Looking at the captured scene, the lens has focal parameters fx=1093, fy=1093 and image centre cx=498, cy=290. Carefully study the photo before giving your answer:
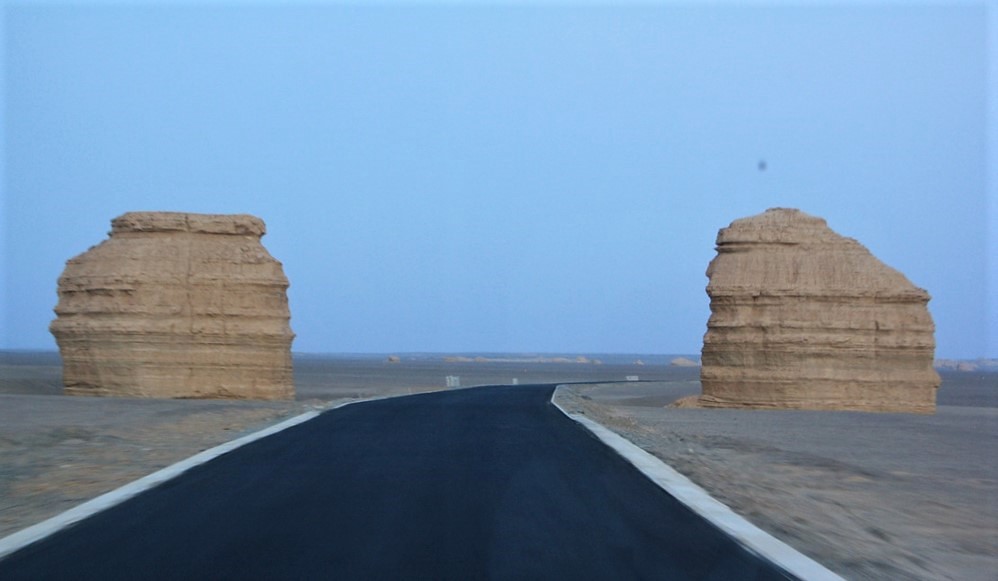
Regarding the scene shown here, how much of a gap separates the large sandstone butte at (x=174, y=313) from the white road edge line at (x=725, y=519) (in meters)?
29.4

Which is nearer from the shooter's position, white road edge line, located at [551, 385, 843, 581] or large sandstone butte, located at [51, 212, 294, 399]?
white road edge line, located at [551, 385, 843, 581]

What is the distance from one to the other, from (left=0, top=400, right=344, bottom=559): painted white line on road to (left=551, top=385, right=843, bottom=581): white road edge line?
19.3 ft

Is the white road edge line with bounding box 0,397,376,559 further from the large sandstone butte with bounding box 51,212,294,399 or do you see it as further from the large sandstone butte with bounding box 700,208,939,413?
the large sandstone butte with bounding box 700,208,939,413

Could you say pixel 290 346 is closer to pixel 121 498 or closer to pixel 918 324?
pixel 918 324

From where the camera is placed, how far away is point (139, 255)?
4462cm

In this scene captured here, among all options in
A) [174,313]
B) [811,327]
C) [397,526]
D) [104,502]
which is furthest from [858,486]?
[174,313]

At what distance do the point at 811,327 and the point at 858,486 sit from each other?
3086 cm

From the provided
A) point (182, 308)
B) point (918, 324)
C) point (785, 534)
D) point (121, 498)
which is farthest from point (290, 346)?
point (785, 534)

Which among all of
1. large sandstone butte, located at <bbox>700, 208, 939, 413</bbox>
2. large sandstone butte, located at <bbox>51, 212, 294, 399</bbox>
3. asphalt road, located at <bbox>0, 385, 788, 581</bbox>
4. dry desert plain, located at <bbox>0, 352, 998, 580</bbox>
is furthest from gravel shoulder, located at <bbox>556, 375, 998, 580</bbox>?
large sandstone butte, located at <bbox>51, 212, 294, 399</bbox>

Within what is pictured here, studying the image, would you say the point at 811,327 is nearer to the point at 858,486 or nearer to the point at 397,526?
the point at 858,486

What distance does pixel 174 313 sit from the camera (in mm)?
43938

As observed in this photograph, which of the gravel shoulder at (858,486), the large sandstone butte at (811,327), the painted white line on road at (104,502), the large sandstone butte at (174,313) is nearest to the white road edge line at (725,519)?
the gravel shoulder at (858,486)

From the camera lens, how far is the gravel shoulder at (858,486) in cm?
940

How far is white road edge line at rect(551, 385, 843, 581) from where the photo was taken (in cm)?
827
